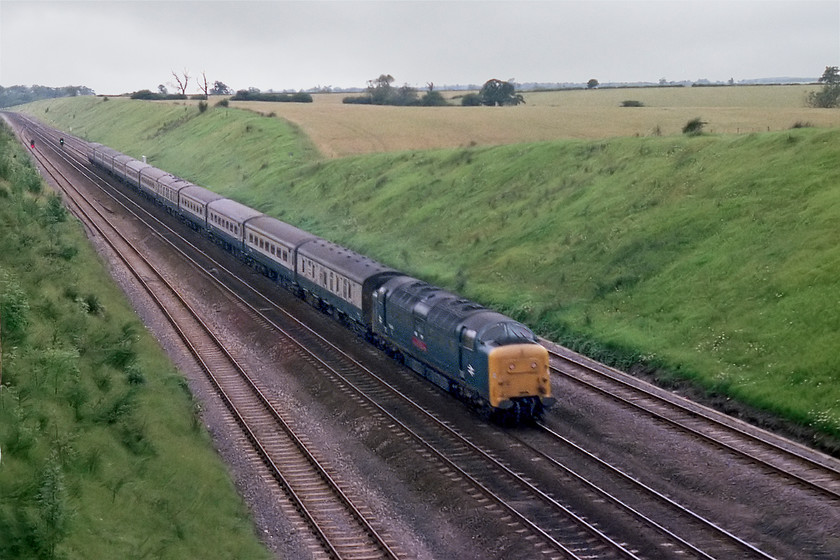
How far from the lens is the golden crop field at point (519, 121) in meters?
68.1

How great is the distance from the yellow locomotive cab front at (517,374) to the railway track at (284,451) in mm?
5128

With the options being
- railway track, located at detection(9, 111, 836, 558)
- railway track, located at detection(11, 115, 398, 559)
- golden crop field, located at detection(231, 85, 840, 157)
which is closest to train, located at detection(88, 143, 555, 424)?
railway track, located at detection(9, 111, 836, 558)

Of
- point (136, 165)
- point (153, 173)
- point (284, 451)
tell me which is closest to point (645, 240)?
point (284, 451)

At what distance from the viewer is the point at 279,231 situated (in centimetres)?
4206

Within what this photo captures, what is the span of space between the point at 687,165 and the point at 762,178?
550 centimetres

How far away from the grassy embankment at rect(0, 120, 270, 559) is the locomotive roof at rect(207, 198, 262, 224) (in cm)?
2002

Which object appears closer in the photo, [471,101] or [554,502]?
[554,502]

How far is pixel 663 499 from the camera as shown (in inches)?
735

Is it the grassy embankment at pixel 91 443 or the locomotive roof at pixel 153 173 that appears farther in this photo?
the locomotive roof at pixel 153 173

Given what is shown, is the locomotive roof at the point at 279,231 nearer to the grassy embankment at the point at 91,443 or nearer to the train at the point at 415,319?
the train at the point at 415,319

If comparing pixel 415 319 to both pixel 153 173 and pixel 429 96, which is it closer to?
pixel 153 173

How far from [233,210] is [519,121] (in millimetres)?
42950

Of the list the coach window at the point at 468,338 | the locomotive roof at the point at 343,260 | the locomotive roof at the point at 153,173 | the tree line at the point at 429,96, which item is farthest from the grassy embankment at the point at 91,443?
the tree line at the point at 429,96

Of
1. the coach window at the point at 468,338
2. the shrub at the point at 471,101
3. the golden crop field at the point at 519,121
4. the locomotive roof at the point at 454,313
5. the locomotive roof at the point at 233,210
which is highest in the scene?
the shrub at the point at 471,101
